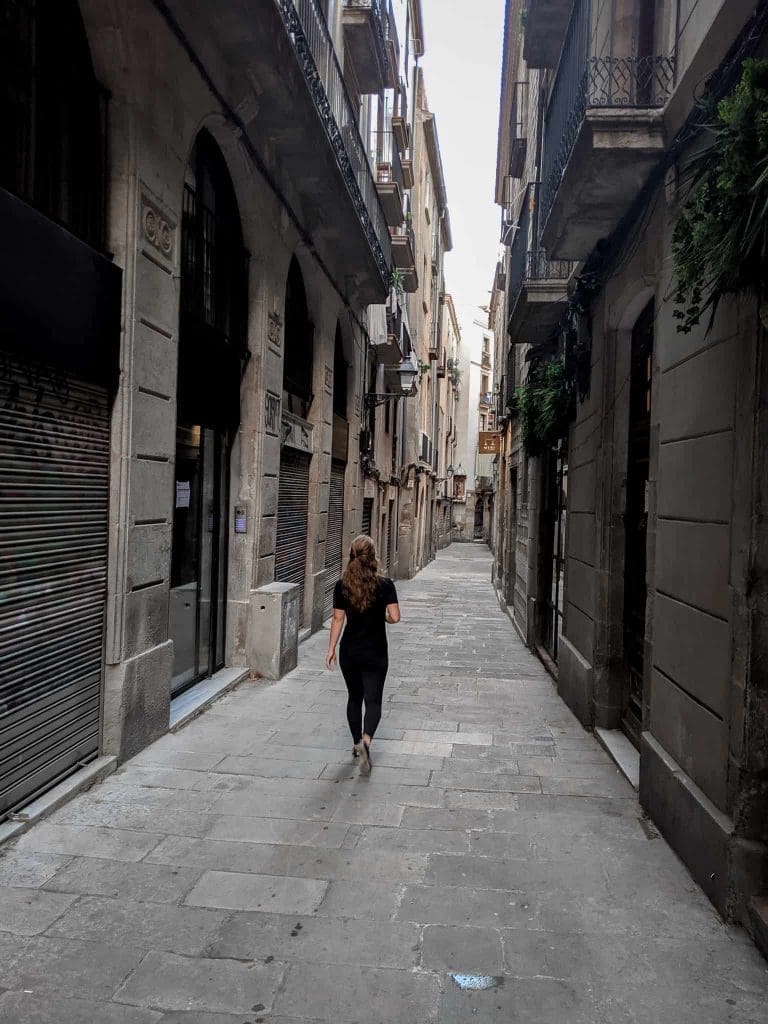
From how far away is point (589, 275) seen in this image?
7.71 meters

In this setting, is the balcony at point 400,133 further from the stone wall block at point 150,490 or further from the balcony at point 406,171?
the stone wall block at point 150,490

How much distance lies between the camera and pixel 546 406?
379 inches

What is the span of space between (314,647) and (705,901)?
8.00 meters

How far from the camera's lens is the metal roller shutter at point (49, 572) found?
4484mm

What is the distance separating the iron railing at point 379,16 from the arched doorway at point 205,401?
655 centimetres

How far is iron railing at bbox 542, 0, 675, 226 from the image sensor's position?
18.0ft

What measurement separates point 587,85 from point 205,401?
174 inches

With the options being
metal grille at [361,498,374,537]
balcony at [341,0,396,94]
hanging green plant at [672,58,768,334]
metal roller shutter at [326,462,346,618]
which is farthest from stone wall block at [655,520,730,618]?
metal grille at [361,498,374,537]

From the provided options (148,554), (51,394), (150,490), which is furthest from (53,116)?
(148,554)

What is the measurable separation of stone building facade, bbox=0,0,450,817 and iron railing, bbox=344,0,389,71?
5.31ft

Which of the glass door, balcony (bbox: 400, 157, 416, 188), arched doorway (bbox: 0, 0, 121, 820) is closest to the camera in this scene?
arched doorway (bbox: 0, 0, 121, 820)

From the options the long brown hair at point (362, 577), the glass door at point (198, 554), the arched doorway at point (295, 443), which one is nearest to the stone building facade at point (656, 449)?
the long brown hair at point (362, 577)

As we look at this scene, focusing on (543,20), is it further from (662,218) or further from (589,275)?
(662,218)

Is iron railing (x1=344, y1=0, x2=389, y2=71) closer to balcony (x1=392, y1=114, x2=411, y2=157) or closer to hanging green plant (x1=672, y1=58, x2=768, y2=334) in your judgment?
balcony (x1=392, y1=114, x2=411, y2=157)
